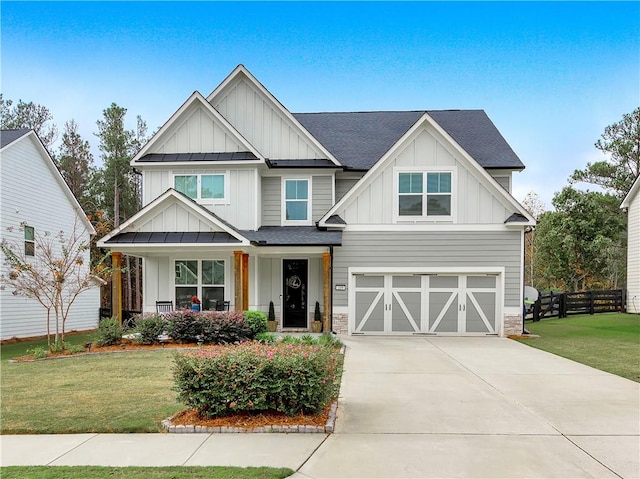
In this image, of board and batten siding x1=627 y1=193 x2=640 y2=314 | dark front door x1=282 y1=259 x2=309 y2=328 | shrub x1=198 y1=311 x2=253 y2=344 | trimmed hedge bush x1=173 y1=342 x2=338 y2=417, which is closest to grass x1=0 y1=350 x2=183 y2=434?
trimmed hedge bush x1=173 y1=342 x2=338 y2=417

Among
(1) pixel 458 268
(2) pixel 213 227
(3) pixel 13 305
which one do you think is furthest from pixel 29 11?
(1) pixel 458 268

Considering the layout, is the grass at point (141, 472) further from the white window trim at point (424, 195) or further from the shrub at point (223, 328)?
the white window trim at point (424, 195)

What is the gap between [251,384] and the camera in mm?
6262

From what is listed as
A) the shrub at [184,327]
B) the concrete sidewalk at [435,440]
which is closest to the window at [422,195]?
the shrub at [184,327]

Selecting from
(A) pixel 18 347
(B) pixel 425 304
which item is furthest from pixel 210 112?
(A) pixel 18 347

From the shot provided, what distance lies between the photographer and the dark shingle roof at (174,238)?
1462cm

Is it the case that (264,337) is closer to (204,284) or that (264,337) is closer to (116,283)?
(204,284)

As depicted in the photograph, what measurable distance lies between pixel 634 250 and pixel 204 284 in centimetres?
2213

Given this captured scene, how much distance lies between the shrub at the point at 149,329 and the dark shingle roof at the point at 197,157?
5927 millimetres

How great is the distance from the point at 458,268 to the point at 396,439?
36.8 feet

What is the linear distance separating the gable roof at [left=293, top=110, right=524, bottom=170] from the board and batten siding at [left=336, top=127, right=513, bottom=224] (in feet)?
5.61

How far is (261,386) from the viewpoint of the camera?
623cm

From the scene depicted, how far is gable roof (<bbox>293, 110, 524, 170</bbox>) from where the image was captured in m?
18.0

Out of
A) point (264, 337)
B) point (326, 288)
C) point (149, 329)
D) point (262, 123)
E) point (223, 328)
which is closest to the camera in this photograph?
point (264, 337)
